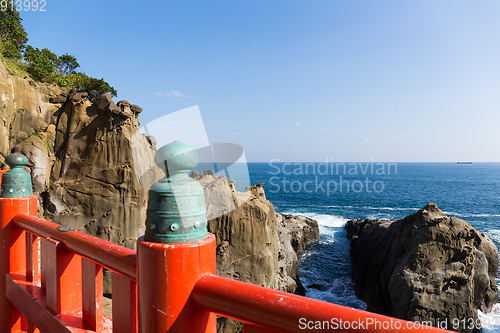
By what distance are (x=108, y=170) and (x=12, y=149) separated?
404cm

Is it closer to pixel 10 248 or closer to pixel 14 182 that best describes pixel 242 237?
pixel 10 248

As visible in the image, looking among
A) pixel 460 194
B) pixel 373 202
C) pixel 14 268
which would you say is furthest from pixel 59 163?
pixel 460 194

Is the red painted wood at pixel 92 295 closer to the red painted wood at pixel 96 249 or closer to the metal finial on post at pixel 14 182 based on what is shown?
the red painted wood at pixel 96 249

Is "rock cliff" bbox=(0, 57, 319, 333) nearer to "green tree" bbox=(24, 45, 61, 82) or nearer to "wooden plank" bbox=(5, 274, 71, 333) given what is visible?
"green tree" bbox=(24, 45, 61, 82)

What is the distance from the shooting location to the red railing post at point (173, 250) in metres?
1.16

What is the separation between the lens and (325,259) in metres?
24.5

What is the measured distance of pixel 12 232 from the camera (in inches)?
121

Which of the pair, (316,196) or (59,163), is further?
(316,196)

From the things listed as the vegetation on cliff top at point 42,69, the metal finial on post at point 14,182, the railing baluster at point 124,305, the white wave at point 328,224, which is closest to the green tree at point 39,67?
the vegetation on cliff top at point 42,69

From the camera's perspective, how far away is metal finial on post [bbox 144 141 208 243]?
1.17 metres

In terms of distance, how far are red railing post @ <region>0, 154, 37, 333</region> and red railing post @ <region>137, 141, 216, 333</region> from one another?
2.69 m

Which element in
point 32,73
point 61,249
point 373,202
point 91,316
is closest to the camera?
point 91,316

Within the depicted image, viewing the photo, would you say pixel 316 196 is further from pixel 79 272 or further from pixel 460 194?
pixel 79 272

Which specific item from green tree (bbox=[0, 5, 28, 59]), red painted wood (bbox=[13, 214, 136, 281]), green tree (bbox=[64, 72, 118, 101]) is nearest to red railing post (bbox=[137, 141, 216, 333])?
red painted wood (bbox=[13, 214, 136, 281])
